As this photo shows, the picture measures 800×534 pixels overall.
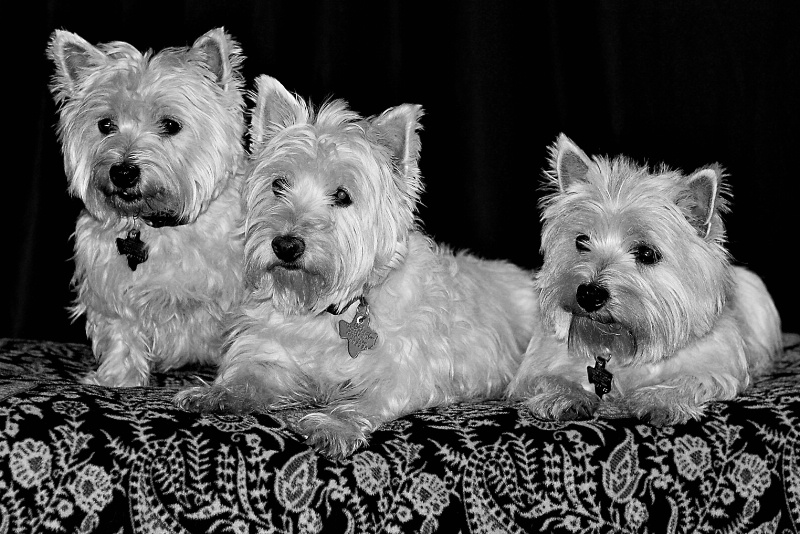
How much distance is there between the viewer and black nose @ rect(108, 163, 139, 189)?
10.7ft

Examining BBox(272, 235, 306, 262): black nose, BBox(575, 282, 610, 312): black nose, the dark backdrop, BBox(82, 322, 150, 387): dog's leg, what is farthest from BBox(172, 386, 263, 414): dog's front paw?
the dark backdrop

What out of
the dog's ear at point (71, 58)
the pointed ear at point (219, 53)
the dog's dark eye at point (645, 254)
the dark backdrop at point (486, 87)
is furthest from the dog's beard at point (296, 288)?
the dark backdrop at point (486, 87)

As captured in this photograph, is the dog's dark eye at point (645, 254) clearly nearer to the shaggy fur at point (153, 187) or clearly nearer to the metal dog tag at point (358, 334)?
the metal dog tag at point (358, 334)

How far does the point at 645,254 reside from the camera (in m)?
3.03

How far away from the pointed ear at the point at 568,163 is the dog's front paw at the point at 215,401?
1326 mm

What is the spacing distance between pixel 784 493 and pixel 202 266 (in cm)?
216

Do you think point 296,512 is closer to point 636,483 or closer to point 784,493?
point 636,483

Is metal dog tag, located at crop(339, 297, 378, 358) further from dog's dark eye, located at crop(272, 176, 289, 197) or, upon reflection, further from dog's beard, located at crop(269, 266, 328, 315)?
dog's dark eye, located at crop(272, 176, 289, 197)

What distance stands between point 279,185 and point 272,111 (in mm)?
303

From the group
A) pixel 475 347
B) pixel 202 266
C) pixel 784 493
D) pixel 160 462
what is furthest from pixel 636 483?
pixel 202 266

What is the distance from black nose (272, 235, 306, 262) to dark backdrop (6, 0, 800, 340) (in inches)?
74.1

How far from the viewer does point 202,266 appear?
3.47 m

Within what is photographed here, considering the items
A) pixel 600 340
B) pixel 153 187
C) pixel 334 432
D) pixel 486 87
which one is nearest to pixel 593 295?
pixel 600 340

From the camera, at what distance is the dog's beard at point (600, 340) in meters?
3.05
